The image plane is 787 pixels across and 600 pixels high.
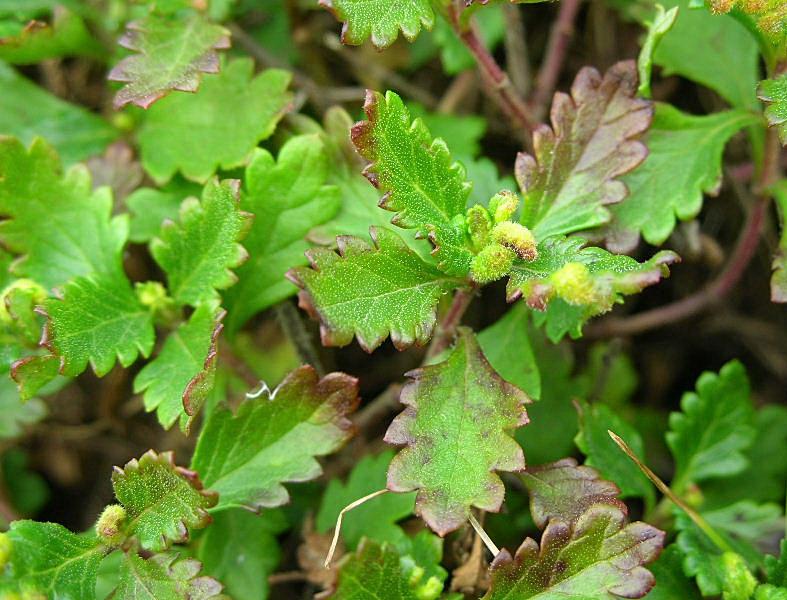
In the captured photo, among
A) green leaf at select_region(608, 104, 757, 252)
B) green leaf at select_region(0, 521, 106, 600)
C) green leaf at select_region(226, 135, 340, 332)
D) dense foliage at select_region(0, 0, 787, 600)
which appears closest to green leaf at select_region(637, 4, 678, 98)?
dense foliage at select_region(0, 0, 787, 600)

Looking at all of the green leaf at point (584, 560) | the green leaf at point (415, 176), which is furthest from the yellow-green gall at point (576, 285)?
the green leaf at point (584, 560)

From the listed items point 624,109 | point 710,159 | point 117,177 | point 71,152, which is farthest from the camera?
point 71,152

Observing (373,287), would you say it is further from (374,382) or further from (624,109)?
(374,382)

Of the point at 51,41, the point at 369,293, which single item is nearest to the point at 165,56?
the point at 51,41

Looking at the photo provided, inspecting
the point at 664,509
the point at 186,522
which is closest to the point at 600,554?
the point at 664,509

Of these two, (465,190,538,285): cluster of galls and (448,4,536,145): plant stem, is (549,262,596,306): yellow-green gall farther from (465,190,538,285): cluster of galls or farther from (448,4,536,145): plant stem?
(448,4,536,145): plant stem

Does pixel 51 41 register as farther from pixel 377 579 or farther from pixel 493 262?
pixel 377 579
